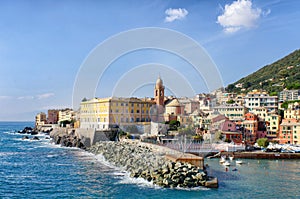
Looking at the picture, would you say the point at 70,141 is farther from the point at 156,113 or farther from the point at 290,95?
the point at 290,95

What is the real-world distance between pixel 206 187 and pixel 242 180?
181 inches

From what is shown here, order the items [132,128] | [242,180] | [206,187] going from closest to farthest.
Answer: [206,187], [242,180], [132,128]

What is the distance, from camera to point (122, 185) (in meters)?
21.2

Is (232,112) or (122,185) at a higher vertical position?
(232,112)

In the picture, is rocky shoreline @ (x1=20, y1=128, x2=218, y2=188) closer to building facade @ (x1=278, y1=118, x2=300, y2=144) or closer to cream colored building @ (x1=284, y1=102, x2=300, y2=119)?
building facade @ (x1=278, y1=118, x2=300, y2=144)

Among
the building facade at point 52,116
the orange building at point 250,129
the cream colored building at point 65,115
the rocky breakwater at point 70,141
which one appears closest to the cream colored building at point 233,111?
the orange building at point 250,129

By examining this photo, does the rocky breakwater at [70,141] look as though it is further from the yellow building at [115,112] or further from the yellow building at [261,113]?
the yellow building at [261,113]

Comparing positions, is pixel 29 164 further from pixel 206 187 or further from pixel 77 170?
pixel 206 187

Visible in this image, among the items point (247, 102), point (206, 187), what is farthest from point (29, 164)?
point (247, 102)

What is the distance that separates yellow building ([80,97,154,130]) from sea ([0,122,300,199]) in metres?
20.0

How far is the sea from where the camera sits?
1922cm

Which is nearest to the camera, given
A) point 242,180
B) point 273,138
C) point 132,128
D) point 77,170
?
point 242,180

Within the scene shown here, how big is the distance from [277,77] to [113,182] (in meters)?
102

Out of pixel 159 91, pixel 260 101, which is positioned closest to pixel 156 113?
pixel 159 91
